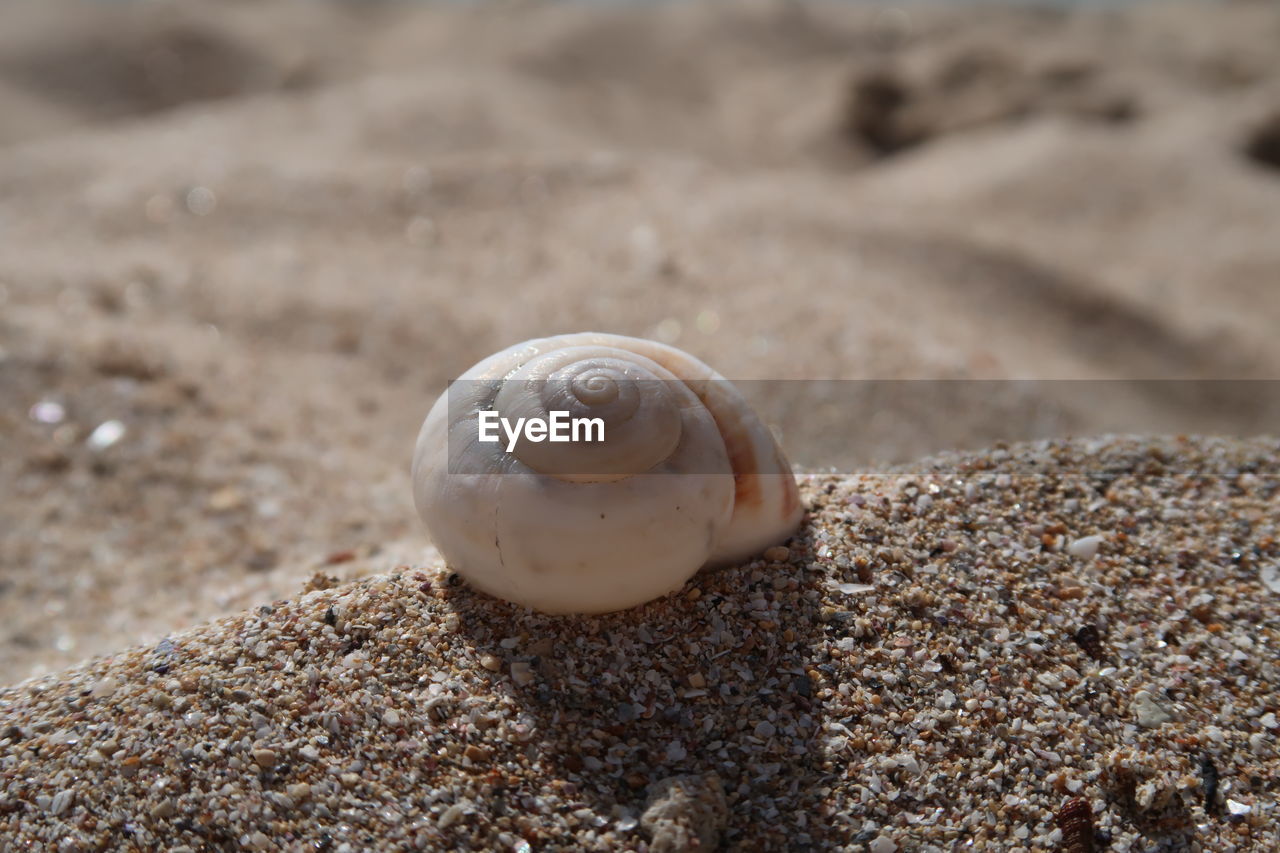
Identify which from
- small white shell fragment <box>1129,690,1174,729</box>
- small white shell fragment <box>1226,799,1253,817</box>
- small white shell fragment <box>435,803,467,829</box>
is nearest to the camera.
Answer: small white shell fragment <box>435,803,467,829</box>

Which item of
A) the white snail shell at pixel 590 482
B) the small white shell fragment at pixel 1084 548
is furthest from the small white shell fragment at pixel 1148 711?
the white snail shell at pixel 590 482

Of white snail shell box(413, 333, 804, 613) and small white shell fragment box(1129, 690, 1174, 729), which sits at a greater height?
white snail shell box(413, 333, 804, 613)

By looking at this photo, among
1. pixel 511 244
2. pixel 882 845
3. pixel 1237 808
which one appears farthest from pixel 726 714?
pixel 511 244

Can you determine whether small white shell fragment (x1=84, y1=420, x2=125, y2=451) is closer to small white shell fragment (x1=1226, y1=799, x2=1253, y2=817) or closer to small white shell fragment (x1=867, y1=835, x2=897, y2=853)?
small white shell fragment (x1=867, y1=835, x2=897, y2=853)

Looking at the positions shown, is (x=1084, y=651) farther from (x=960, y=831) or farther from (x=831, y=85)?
(x=831, y=85)

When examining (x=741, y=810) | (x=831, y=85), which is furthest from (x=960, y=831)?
(x=831, y=85)

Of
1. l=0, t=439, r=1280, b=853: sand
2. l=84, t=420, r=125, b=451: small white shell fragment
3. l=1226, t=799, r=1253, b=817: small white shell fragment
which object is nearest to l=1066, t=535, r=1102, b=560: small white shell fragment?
l=0, t=439, r=1280, b=853: sand

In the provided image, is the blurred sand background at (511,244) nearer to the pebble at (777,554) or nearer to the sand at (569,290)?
the sand at (569,290)
